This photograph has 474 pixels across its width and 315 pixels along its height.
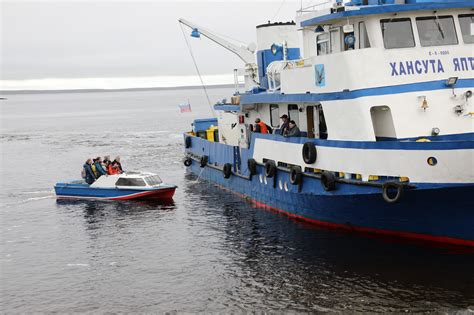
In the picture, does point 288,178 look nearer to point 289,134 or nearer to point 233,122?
point 289,134

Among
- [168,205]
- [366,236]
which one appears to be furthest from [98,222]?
[366,236]

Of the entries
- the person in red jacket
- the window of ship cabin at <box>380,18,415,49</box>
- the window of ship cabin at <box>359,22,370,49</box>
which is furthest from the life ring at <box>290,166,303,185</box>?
the person in red jacket

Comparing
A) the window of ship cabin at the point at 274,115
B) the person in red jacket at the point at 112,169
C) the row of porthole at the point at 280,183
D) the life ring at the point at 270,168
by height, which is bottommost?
the row of porthole at the point at 280,183

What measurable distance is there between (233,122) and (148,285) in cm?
1458

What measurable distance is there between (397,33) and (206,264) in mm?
9133

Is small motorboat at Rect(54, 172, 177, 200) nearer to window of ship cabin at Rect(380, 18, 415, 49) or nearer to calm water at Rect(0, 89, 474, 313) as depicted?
calm water at Rect(0, 89, 474, 313)

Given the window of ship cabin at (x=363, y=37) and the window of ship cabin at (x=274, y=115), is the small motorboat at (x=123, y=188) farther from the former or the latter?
the window of ship cabin at (x=363, y=37)

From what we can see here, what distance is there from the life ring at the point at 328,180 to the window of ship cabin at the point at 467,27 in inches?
226

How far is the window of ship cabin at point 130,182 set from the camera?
30.0m

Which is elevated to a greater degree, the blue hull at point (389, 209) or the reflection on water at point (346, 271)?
the blue hull at point (389, 209)

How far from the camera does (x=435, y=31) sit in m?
19.0

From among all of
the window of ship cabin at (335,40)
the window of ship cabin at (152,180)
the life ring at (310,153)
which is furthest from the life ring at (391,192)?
the window of ship cabin at (152,180)

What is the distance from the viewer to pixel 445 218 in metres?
17.6

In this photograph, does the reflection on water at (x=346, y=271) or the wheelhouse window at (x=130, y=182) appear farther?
the wheelhouse window at (x=130, y=182)
